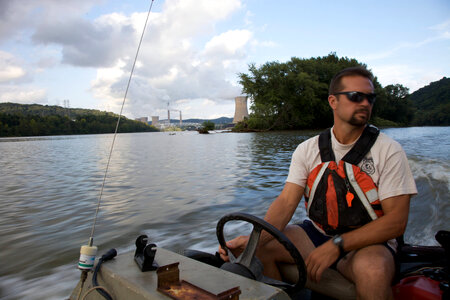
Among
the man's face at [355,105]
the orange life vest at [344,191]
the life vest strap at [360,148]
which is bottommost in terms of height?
the orange life vest at [344,191]

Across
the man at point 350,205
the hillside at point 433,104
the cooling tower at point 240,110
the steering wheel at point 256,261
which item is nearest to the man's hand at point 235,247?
the man at point 350,205

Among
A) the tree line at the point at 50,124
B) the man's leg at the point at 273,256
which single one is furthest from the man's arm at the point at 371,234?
the tree line at the point at 50,124

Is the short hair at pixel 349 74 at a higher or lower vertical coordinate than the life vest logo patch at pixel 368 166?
higher

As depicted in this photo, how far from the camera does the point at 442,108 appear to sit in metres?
67.7

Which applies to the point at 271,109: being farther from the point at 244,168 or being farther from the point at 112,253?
the point at 112,253

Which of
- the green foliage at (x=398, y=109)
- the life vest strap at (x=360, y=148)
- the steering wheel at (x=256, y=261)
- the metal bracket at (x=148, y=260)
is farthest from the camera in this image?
the green foliage at (x=398, y=109)

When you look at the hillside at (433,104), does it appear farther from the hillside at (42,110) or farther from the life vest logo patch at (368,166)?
the hillside at (42,110)

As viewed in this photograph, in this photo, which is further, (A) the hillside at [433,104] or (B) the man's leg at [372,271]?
(A) the hillside at [433,104]

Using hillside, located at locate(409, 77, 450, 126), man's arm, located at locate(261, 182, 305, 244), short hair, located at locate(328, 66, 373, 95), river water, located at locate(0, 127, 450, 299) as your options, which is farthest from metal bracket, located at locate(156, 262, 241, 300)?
hillside, located at locate(409, 77, 450, 126)

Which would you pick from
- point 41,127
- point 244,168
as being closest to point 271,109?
point 244,168

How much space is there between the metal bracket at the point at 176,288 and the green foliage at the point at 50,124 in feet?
289

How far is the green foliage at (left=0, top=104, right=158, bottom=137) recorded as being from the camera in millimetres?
76688

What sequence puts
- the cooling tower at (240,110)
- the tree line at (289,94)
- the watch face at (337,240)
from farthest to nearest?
the cooling tower at (240,110) → the tree line at (289,94) → the watch face at (337,240)

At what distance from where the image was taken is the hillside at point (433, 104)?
67.3 meters
